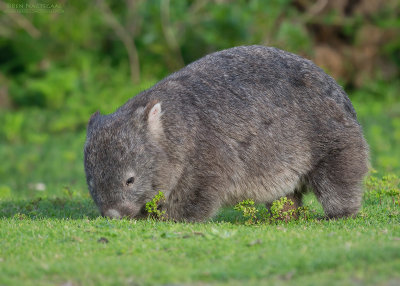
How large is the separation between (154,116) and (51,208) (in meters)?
2.26

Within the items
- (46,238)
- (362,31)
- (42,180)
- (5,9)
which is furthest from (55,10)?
(46,238)

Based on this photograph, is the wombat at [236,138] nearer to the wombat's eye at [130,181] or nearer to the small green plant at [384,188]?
the wombat's eye at [130,181]

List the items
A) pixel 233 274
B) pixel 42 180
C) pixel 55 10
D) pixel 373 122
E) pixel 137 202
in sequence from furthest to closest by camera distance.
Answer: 1. pixel 55 10
2. pixel 373 122
3. pixel 42 180
4. pixel 137 202
5. pixel 233 274

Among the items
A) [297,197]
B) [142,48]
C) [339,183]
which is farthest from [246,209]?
[142,48]

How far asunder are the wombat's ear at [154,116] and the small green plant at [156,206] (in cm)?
67

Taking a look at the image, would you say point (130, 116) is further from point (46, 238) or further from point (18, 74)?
point (18, 74)

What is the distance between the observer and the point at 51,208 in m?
8.75

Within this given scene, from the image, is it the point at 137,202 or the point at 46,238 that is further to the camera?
the point at 137,202

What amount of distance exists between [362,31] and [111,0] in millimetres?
6485

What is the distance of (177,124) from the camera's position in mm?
7457

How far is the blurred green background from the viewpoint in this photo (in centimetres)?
1558

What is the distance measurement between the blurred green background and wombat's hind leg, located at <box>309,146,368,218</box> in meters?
6.66

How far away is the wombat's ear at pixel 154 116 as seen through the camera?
23.9ft

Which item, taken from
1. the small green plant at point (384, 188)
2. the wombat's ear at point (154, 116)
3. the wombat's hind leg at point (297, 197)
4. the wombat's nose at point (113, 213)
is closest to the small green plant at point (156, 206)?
the wombat's nose at point (113, 213)
